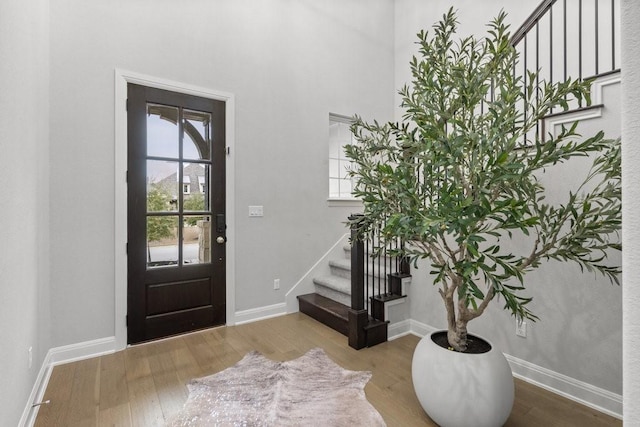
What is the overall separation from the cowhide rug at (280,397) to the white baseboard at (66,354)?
3.03 feet

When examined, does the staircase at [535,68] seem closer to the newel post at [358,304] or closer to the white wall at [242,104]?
the newel post at [358,304]

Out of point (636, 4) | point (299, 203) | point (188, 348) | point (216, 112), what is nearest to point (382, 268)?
point (299, 203)

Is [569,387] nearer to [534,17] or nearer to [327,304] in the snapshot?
[327,304]

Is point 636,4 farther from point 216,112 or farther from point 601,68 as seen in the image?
point 216,112

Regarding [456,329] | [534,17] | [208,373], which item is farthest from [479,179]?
[208,373]

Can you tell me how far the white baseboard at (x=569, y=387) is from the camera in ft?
5.95

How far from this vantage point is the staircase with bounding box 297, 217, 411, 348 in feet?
8.75

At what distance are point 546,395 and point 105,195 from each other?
3550 millimetres

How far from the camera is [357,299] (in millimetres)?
2670

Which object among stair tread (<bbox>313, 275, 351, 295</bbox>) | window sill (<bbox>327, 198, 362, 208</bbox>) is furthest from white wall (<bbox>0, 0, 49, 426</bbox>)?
window sill (<bbox>327, 198, 362, 208</bbox>)

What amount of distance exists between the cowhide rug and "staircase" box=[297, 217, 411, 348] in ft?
1.44

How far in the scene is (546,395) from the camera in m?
2.01

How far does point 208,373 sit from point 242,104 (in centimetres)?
249

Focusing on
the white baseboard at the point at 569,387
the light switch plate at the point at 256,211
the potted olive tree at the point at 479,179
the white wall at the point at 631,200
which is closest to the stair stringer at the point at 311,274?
the light switch plate at the point at 256,211
